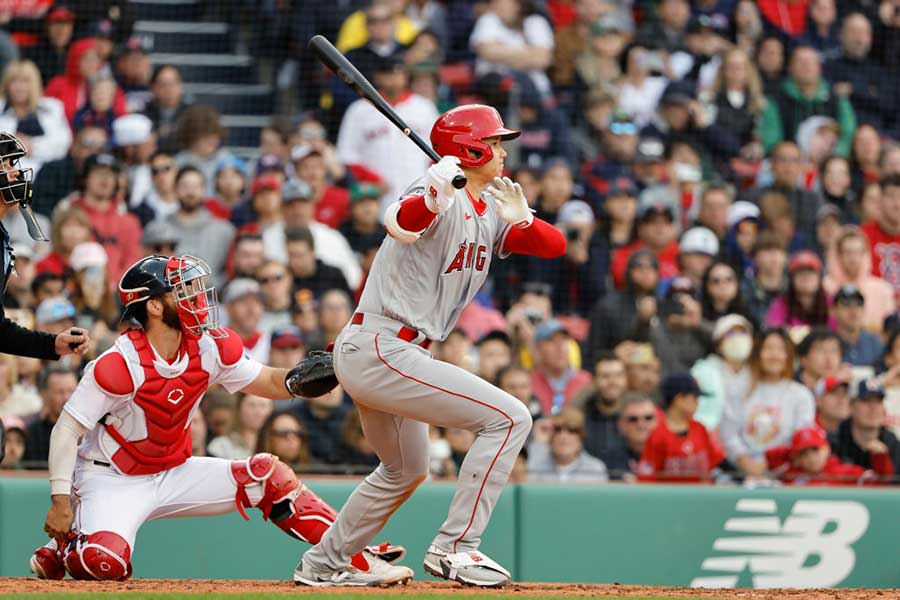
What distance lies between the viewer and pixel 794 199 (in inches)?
411

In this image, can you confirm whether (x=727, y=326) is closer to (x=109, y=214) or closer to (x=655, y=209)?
(x=655, y=209)

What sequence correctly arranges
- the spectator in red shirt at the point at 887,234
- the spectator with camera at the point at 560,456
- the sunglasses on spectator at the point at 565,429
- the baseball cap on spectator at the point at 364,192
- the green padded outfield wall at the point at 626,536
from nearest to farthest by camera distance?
the green padded outfield wall at the point at 626,536, the spectator with camera at the point at 560,456, the sunglasses on spectator at the point at 565,429, the baseball cap on spectator at the point at 364,192, the spectator in red shirt at the point at 887,234

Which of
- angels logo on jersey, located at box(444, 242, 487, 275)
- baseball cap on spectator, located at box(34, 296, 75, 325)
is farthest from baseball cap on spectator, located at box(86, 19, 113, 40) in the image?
angels logo on jersey, located at box(444, 242, 487, 275)

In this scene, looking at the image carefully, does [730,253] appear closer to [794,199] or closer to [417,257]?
[794,199]

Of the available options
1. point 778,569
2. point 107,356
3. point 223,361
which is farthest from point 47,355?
point 778,569

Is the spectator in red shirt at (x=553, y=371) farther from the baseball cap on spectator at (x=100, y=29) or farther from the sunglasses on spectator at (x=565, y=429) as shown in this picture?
the baseball cap on spectator at (x=100, y=29)

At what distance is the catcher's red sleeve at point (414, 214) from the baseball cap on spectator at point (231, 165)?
4924 millimetres

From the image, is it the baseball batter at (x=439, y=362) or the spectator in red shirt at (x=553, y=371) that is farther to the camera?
the spectator in red shirt at (x=553, y=371)

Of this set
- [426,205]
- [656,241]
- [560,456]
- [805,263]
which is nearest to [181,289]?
[426,205]

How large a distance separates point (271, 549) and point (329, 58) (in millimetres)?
2661

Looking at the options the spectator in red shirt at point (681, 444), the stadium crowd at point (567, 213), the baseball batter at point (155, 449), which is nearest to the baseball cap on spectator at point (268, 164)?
the stadium crowd at point (567, 213)

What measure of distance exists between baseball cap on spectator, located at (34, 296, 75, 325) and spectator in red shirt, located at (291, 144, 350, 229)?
1.90 meters

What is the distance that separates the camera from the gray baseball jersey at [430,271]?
5430mm

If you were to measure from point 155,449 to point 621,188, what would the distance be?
5030 millimetres
